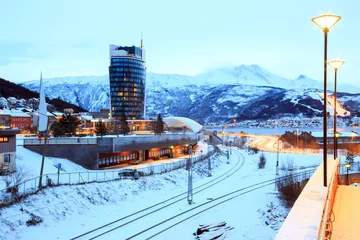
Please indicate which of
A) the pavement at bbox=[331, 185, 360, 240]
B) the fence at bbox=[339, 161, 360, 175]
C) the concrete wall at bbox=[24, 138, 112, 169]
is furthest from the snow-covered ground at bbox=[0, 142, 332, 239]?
the fence at bbox=[339, 161, 360, 175]

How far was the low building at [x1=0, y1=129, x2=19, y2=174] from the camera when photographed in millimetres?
31172

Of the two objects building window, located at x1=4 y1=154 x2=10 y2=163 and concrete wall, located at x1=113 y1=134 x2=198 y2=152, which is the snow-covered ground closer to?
building window, located at x1=4 y1=154 x2=10 y2=163

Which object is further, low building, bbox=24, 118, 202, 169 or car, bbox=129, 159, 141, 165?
car, bbox=129, 159, 141, 165

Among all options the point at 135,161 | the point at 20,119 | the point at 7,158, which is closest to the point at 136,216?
the point at 7,158

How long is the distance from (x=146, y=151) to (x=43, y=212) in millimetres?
32947

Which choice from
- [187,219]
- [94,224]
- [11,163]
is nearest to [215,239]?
[187,219]

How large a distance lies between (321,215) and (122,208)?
2578cm

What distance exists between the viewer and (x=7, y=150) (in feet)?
105

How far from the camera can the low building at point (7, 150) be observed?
3117 cm

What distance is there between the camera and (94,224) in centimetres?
2550

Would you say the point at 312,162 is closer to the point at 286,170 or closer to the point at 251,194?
the point at 286,170

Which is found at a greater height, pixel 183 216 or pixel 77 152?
pixel 77 152

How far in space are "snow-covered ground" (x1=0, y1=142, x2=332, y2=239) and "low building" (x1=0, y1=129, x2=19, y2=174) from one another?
1719 millimetres

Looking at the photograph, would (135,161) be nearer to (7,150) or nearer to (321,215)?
(7,150)
